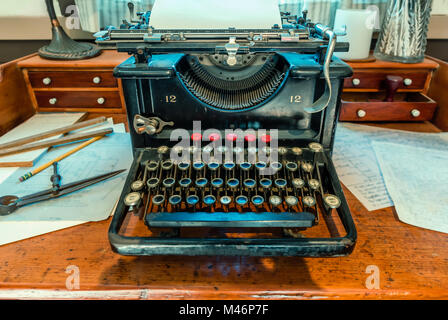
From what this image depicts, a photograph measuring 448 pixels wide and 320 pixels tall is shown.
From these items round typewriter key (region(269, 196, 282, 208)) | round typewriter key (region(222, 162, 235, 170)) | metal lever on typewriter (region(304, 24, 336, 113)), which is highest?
metal lever on typewriter (region(304, 24, 336, 113))

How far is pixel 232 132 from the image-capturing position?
3.55 ft

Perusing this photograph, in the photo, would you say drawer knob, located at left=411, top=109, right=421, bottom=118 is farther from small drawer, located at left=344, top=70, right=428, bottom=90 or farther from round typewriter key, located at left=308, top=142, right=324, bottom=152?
round typewriter key, located at left=308, top=142, right=324, bottom=152

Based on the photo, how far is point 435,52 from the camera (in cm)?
209

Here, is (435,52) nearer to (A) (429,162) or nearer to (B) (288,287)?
(A) (429,162)

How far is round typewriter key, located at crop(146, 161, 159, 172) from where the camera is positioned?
1.02 meters

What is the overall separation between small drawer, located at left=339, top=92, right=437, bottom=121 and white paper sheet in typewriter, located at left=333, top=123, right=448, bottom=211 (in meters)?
0.06

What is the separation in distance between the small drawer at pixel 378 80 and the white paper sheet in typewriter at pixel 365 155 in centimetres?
21

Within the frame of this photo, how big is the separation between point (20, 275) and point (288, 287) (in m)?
0.66

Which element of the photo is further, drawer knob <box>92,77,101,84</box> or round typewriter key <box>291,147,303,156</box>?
drawer knob <box>92,77,101,84</box>

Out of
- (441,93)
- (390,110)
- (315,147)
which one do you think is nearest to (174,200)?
(315,147)

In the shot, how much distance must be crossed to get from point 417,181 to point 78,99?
1636mm

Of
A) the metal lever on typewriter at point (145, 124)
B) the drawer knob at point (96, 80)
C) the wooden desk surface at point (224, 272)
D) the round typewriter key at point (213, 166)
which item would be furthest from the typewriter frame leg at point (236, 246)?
the drawer knob at point (96, 80)

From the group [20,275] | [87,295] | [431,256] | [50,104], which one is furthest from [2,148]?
[431,256]

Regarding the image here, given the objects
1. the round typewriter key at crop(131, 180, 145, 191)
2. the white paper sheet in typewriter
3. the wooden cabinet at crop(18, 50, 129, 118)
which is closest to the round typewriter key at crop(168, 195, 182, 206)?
the round typewriter key at crop(131, 180, 145, 191)
